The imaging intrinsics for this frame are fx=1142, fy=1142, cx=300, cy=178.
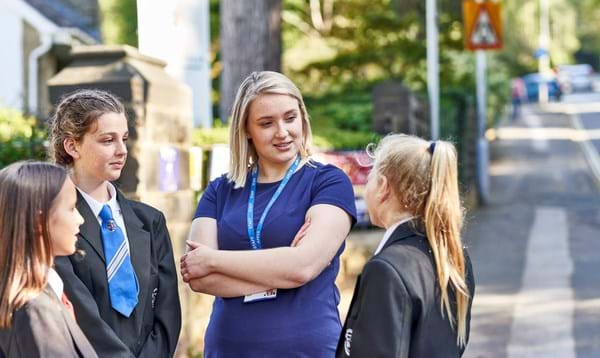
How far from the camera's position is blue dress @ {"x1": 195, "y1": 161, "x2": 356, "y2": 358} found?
394 centimetres

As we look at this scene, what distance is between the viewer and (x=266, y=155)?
4.13m

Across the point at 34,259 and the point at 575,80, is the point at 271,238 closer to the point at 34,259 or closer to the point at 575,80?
the point at 34,259

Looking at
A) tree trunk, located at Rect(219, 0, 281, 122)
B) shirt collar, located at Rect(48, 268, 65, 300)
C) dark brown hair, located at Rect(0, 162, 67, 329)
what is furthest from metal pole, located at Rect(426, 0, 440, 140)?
dark brown hair, located at Rect(0, 162, 67, 329)

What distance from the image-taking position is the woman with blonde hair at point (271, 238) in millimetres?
3936

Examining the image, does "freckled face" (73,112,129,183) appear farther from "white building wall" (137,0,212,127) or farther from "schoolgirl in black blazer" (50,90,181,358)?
"white building wall" (137,0,212,127)

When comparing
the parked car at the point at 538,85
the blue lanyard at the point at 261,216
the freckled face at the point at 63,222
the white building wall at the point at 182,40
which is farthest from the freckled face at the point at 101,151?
the parked car at the point at 538,85

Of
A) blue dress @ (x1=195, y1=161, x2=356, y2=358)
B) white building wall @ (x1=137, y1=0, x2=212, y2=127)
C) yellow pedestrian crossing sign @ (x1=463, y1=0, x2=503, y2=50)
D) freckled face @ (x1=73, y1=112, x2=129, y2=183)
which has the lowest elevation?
blue dress @ (x1=195, y1=161, x2=356, y2=358)

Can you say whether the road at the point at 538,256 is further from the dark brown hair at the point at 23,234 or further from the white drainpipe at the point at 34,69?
the white drainpipe at the point at 34,69

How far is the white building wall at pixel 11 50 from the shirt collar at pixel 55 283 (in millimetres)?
17229

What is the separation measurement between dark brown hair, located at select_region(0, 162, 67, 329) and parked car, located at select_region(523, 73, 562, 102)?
6143 cm

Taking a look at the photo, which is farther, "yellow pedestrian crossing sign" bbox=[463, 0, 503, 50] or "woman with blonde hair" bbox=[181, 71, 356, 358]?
"yellow pedestrian crossing sign" bbox=[463, 0, 503, 50]

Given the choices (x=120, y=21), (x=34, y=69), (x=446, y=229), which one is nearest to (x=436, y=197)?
(x=446, y=229)

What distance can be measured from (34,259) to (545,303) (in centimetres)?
866

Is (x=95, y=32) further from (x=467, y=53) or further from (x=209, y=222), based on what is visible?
Result: (x=209, y=222)
